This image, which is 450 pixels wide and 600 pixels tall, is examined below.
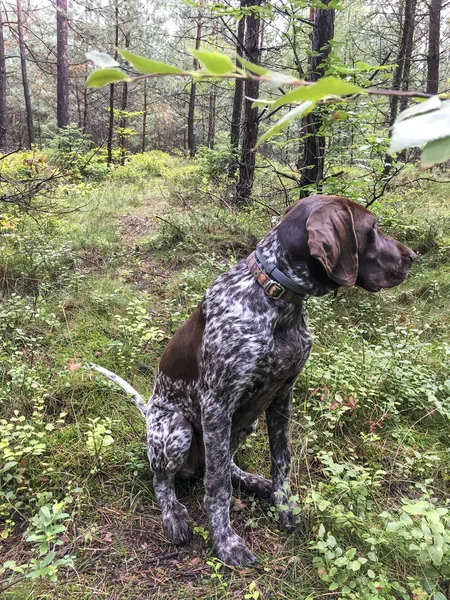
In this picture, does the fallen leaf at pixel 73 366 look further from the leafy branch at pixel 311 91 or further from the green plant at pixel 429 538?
the leafy branch at pixel 311 91

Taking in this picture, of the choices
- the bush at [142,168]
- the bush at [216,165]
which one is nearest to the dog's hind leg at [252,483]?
the bush at [216,165]

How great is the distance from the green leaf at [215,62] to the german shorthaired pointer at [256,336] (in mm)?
1660

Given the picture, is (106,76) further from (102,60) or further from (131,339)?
(131,339)

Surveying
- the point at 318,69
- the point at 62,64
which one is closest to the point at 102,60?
the point at 318,69

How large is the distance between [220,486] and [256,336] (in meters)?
0.96

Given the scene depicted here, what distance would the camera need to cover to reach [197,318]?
2.88 m

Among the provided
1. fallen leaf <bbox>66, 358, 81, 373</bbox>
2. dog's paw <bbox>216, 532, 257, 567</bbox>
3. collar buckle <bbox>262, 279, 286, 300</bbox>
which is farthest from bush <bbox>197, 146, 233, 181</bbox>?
dog's paw <bbox>216, 532, 257, 567</bbox>

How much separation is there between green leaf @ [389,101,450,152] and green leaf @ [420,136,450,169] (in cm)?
1

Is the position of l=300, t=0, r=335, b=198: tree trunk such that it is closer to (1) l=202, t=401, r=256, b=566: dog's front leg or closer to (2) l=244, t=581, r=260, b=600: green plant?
(1) l=202, t=401, r=256, b=566: dog's front leg

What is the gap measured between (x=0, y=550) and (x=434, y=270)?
20.8ft

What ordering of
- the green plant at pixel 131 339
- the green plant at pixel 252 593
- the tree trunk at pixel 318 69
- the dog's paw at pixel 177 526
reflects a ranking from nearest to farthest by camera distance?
the green plant at pixel 252 593
the dog's paw at pixel 177 526
the green plant at pixel 131 339
the tree trunk at pixel 318 69

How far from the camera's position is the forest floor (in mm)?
2336

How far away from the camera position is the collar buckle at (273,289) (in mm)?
2439

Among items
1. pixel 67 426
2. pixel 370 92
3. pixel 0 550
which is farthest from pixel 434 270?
pixel 370 92
